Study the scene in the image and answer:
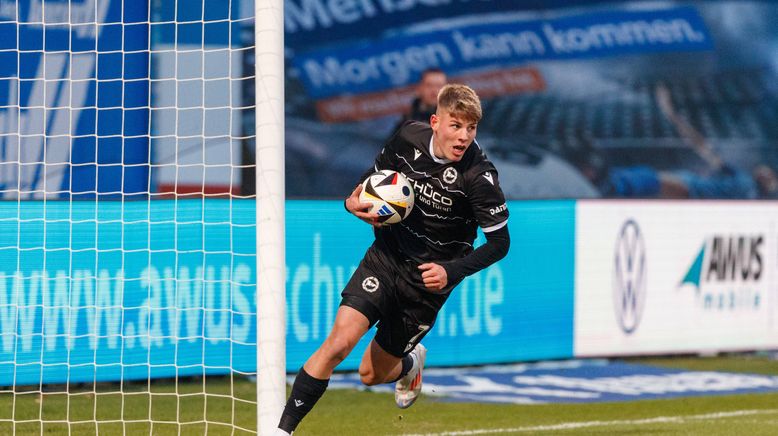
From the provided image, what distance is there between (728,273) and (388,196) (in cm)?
669

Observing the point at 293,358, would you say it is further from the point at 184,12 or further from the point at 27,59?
the point at 184,12

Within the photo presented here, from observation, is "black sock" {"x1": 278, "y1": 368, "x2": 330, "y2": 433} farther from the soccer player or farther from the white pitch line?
the white pitch line

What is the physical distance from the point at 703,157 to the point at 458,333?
10.6 meters

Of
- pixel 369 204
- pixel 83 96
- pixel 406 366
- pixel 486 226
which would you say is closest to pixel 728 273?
pixel 406 366

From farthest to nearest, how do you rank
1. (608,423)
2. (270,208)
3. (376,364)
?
(608,423) < (376,364) < (270,208)

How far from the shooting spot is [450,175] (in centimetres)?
652

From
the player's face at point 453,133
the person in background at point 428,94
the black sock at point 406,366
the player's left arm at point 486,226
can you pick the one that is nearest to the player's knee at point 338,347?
the player's left arm at point 486,226

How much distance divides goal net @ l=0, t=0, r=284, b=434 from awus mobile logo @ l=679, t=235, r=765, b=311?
4699 millimetres

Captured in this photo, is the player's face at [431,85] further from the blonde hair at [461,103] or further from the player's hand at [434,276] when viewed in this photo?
the player's hand at [434,276]

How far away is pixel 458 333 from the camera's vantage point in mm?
10742

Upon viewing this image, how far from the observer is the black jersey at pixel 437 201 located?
6.45 m

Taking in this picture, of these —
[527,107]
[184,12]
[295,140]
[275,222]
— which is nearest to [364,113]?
[295,140]

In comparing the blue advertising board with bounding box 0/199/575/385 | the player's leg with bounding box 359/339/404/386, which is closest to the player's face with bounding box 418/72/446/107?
the blue advertising board with bounding box 0/199/575/385

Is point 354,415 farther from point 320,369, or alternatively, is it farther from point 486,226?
point 486,226
